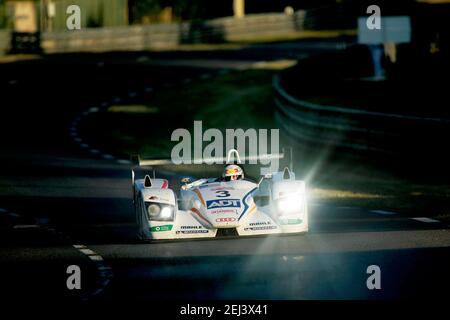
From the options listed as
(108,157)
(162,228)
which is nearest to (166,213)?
(162,228)

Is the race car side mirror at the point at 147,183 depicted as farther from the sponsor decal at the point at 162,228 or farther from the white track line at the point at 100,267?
the white track line at the point at 100,267

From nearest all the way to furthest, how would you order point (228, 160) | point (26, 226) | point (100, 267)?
point (100, 267) → point (228, 160) → point (26, 226)

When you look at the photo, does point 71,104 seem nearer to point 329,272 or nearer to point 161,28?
point 161,28

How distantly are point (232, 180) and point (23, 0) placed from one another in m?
50.5

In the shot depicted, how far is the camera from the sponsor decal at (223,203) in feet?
46.2

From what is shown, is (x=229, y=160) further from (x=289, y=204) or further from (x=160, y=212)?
(x=160, y=212)

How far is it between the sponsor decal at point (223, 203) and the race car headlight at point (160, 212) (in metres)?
0.42

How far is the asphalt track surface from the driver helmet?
0.90 metres

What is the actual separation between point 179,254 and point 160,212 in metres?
0.76

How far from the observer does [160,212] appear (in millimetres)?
14078

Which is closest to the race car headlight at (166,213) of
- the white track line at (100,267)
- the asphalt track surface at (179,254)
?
the asphalt track surface at (179,254)

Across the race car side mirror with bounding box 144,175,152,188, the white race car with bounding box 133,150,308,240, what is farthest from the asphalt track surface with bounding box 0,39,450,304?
the race car side mirror with bounding box 144,175,152,188

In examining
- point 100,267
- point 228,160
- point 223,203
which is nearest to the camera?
point 100,267

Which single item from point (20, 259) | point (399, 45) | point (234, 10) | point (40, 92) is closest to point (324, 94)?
point (399, 45)
